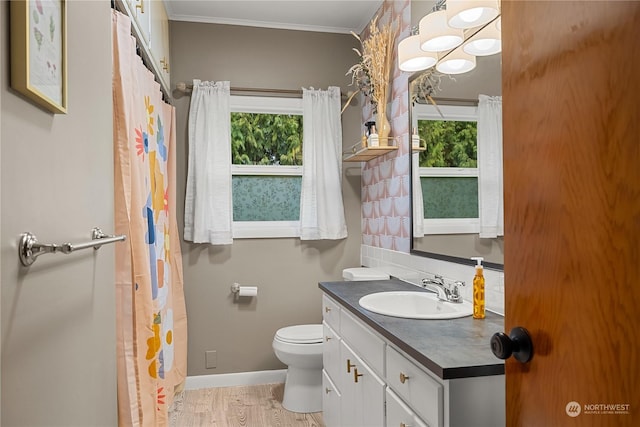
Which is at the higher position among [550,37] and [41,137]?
[550,37]

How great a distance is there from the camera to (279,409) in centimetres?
284

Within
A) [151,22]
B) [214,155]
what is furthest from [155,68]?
[214,155]

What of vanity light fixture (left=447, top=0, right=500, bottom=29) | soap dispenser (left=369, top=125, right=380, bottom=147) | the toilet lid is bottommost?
the toilet lid

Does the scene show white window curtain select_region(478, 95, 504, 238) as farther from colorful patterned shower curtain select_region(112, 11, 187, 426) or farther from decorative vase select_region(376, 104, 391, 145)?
colorful patterned shower curtain select_region(112, 11, 187, 426)

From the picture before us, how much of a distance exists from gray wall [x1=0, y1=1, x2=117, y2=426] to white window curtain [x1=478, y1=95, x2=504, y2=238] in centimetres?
145

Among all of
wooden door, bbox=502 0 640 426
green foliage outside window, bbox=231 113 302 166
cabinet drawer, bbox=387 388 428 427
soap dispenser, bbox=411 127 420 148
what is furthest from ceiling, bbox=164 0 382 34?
cabinet drawer, bbox=387 388 428 427

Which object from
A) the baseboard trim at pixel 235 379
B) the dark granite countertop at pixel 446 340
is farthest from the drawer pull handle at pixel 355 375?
the baseboard trim at pixel 235 379

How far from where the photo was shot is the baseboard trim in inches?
125

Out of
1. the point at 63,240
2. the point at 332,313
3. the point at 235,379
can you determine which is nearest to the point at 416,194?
the point at 332,313

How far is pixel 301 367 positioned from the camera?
275cm

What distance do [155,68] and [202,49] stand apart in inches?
31.7

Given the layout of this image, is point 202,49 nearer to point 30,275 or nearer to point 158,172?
point 158,172

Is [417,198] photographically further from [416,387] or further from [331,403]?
[416,387]

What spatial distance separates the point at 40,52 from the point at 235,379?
9.17 feet
